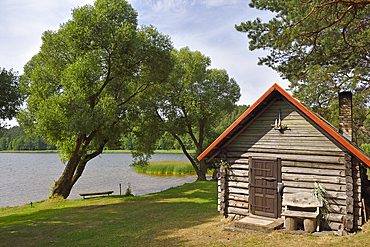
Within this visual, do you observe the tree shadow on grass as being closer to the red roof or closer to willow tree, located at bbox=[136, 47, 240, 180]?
the red roof

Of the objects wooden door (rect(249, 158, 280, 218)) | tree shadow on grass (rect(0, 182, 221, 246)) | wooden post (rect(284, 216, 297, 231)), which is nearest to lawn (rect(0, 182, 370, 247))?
tree shadow on grass (rect(0, 182, 221, 246))

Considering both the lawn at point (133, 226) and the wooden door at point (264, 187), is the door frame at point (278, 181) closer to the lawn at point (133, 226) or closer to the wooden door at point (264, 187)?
the wooden door at point (264, 187)

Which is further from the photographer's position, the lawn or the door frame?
the door frame

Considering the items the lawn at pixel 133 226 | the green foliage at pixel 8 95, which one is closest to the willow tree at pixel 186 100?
the lawn at pixel 133 226

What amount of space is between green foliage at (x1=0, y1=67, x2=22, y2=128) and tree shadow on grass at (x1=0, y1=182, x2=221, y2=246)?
6.70 meters

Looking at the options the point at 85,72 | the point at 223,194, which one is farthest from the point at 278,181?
the point at 85,72

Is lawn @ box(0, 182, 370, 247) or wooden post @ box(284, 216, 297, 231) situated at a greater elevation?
wooden post @ box(284, 216, 297, 231)

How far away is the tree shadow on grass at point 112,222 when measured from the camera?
11383 millimetres

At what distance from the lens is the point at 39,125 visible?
60.3 ft

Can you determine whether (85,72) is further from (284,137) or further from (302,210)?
(302,210)

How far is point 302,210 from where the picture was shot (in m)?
10.8

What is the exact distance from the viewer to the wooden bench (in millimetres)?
10156

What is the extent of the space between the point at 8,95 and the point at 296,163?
16.6 meters

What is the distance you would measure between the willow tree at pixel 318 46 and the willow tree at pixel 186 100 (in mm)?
11331
